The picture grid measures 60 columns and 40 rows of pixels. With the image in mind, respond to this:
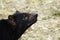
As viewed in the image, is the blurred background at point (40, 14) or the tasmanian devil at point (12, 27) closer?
the tasmanian devil at point (12, 27)

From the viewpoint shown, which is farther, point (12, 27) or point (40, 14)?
point (40, 14)

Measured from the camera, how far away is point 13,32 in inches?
189

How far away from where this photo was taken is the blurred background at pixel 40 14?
236 inches

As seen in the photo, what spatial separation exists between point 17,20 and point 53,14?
6.37 feet

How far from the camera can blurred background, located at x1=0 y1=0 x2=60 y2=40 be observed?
5.98 meters

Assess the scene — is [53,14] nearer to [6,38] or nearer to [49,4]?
[49,4]

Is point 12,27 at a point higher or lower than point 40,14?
higher

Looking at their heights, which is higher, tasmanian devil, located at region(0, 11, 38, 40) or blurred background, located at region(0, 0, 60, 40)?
tasmanian devil, located at region(0, 11, 38, 40)

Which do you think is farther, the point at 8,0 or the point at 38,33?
the point at 8,0

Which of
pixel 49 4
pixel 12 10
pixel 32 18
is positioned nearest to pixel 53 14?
pixel 49 4

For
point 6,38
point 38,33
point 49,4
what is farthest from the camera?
point 49,4

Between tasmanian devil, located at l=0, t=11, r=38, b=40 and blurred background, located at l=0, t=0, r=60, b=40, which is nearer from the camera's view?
tasmanian devil, located at l=0, t=11, r=38, b=40

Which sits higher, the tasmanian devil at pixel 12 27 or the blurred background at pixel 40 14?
the tasmanian devil at pixel 12 27

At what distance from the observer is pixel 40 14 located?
6.70 m
